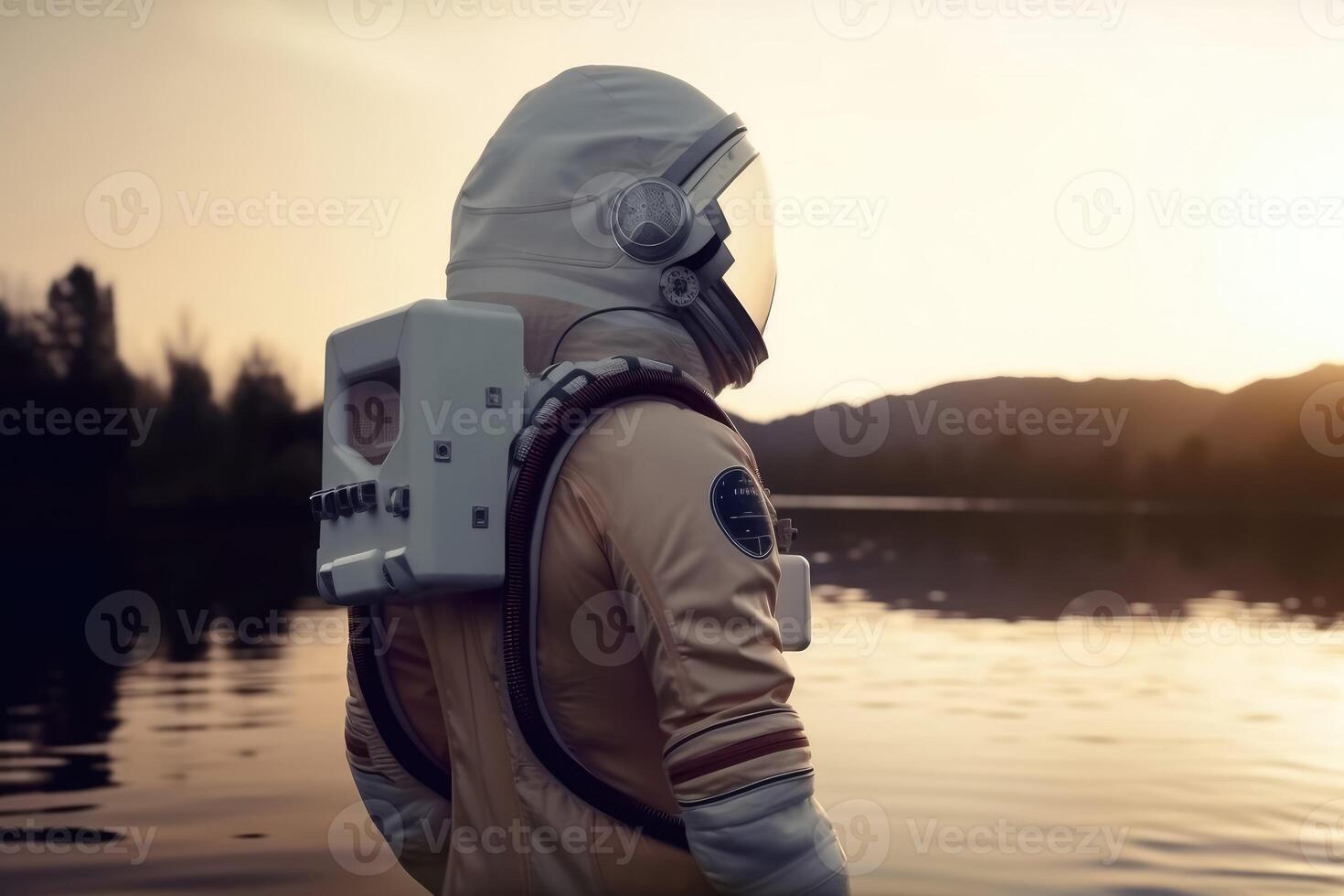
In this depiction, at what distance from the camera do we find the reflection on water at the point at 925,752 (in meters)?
8.21

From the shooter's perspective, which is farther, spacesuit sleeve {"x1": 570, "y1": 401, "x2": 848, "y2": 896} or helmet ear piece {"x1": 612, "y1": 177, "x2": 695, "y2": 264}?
helmet ear piece {"x1": 612, "y1": 177, "x2": 695, "y2": 264}

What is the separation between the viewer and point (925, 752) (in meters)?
11.3

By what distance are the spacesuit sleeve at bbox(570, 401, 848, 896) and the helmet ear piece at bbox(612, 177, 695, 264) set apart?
1.30ft

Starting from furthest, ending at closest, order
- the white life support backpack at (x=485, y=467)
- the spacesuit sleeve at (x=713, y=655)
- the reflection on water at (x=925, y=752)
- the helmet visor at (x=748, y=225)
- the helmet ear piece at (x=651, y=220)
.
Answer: the reflection on water at (x=925, y=752)
the helmet visor at (x=748, y=225)
the helmet ear piece at (x=651, y=220)
the white life support backpack at (x=485, y=467)
the spacesuit sleeve at (x=713, y=655)

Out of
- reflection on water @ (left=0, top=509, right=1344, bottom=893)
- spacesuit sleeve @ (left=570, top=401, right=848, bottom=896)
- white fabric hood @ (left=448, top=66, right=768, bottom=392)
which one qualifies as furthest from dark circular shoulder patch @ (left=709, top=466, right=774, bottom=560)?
reflection on water @ (left=0, top=509, right=1344, bottom=893)

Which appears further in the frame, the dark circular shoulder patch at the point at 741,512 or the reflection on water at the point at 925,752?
the reflection on water at the point at 925,752

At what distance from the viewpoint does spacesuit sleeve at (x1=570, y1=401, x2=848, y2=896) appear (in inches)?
75.7

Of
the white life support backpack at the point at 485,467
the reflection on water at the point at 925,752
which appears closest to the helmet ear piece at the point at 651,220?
the white life support backpack at the point at 485,467

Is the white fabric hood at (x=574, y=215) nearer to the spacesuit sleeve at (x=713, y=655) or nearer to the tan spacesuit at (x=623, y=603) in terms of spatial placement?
the tan spacesuit at (x=623, y=603)

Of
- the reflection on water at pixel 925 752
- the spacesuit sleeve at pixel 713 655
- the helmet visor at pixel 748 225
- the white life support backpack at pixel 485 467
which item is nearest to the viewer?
the spacesuit sleeve at pixel 713 655

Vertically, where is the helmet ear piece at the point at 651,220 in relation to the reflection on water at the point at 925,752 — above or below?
above

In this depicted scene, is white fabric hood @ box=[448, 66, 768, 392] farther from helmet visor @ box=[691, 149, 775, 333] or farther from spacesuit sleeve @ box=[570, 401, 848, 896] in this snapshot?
spacesuit sleeve @ box=[570, 401, 848, 896]

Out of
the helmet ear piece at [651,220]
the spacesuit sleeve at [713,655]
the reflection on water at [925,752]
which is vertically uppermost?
the helmet ear piece at [651,220]

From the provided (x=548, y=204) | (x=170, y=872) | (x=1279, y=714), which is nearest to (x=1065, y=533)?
(x=1279, y=714)
